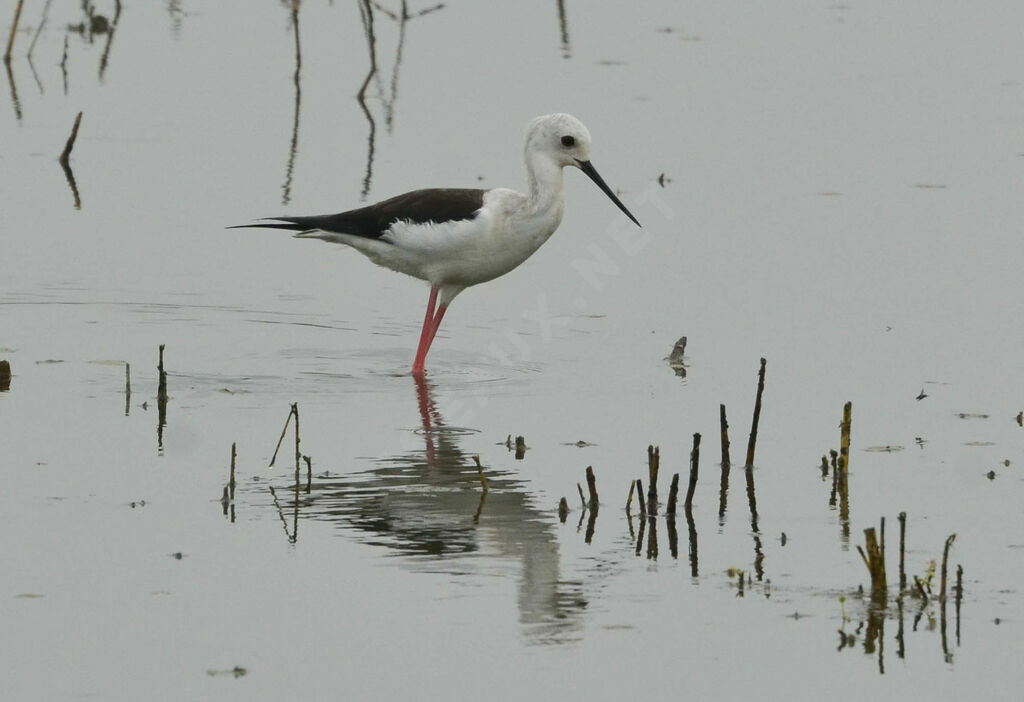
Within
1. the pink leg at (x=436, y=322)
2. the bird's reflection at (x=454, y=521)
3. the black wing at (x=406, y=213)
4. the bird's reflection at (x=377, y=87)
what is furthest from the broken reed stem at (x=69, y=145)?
the bird's reflection at (x=454, y=521)

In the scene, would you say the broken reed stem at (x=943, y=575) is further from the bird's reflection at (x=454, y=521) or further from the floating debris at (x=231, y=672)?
the floating debris at (x=231, y=672)

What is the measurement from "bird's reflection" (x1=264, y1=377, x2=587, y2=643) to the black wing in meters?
1.90

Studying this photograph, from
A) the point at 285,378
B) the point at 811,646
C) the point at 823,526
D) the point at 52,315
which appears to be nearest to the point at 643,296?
the point at 285,378

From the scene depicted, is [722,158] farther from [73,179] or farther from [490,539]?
[490,539]

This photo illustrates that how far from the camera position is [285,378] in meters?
9.75

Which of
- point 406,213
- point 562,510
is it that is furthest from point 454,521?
point 406,213

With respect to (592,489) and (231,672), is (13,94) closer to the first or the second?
(592,489)

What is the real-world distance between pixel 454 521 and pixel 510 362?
3.16 meters

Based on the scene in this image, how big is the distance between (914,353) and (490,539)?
4.07 metres

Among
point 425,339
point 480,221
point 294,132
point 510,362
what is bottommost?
point 510,362

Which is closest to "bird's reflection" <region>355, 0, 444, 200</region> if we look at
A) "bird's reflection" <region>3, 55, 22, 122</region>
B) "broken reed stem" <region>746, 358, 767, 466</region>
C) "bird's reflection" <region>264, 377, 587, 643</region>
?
"bird's reflection" <region>3, 55, 22, 122</region>

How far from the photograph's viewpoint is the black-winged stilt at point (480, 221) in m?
9.85

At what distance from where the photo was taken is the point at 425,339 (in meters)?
10.1

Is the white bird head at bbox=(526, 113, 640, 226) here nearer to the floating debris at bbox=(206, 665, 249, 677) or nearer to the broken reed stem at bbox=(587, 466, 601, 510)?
the broken reed stem at bbox=(587, 466, 601, 510)
